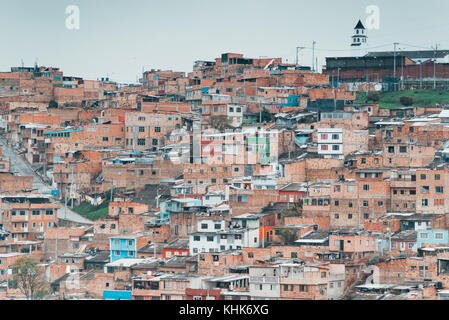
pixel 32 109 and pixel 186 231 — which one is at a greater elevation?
pixel 32 109

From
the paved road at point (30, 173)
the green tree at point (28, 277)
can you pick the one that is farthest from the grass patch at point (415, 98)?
the green tree at point (28, 277)

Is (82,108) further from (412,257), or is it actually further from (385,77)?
(412,257)

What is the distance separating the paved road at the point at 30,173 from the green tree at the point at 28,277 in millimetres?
2646

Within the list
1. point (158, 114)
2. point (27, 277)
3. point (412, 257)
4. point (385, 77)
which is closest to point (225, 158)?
point (158, 114)

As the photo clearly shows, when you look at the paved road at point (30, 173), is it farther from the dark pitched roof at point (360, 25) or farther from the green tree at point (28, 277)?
the dark pitched roof at point (360, 25)

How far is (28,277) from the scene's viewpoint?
500 inches

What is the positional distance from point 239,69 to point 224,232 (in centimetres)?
1097

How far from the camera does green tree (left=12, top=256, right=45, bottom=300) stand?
12.6 m

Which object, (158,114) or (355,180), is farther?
(158,114)

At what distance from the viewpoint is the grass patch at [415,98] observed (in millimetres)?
20380

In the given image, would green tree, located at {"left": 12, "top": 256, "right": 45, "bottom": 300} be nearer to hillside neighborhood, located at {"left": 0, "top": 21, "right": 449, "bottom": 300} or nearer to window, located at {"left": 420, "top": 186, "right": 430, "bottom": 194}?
hillside neighborhood, located at {"left": 0, "top": 21, "right": 449, "bottom": 300}

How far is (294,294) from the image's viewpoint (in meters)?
10.3

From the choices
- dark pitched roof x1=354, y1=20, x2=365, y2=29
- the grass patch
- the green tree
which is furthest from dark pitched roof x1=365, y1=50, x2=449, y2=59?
the green tree
